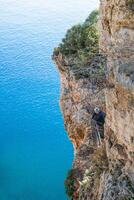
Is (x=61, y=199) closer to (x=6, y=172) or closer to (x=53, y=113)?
(x=6, y=172)

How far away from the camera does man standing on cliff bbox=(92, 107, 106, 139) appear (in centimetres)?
1720

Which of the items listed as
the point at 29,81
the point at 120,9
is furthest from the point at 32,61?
the point at 120,9

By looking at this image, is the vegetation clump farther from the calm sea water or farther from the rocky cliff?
the calm sea water

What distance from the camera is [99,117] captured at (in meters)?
17.3

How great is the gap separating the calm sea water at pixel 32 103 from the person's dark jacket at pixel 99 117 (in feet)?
44.8

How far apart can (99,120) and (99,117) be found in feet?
0.46

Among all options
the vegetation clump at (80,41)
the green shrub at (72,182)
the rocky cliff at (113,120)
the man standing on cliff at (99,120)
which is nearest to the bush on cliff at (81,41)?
the vegetation clump at (80,41)

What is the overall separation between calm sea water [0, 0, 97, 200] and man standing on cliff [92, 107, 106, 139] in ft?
43.8

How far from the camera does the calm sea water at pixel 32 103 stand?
3169 cm

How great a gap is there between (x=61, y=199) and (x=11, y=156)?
644 cm

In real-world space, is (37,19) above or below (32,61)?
above

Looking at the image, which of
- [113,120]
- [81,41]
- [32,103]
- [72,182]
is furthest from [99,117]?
[32,103]

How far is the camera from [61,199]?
29.4 m

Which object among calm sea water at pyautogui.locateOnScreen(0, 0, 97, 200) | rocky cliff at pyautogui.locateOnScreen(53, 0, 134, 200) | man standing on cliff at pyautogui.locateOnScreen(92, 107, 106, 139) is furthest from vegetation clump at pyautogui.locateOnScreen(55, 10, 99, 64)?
calm sea water at pyautogui.locateOnScreen(0, 0, 97, 200)
